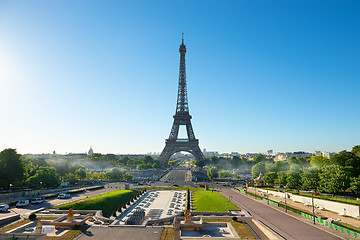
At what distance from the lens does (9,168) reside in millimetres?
53312

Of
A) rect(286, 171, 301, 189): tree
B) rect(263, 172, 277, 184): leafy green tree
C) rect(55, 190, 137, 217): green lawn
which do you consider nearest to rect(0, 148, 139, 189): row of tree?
rect(55, 190, 137, 217): green lawn

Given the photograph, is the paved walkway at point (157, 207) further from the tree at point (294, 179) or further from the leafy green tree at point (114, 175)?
the leafy green tree at point (114, 175)

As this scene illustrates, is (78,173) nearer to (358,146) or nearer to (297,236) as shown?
(297,236)

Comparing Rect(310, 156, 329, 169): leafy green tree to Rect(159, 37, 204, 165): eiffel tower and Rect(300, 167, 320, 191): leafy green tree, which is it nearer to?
Rect(300, 167, 320, 191): leafy green tree

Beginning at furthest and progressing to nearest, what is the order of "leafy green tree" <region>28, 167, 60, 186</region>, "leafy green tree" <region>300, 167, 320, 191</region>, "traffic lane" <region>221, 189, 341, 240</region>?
1. "leafy green tree" <region>28, 167, 60, 186</region>
2. "leafy green tree" <region>300, 167, 320, 191</region>
3. "traffic lane" <region>221, 189, 341, 240</region>

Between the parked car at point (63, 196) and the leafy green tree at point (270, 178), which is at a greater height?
the leafy green tree at point (270, 178)

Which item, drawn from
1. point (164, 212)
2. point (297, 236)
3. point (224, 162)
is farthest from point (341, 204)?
point (224, 162)

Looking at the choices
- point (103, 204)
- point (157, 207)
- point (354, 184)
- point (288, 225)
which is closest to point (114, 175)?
point (103, 204)

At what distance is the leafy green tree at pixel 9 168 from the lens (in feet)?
172


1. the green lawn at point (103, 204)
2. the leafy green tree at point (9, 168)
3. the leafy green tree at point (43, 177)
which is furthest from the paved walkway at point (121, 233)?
the leafy green tree at point (43, 177)

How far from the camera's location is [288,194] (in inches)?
2048

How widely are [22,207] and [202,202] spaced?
104ft

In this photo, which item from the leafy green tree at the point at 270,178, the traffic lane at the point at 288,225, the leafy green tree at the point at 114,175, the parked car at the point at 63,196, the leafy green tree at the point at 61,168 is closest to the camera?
the traffic lane at the point at 288,225

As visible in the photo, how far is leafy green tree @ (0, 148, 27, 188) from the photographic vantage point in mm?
52291
